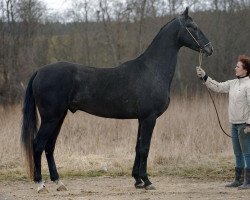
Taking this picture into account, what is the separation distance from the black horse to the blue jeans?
105cm

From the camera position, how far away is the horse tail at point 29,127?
19.8 ft

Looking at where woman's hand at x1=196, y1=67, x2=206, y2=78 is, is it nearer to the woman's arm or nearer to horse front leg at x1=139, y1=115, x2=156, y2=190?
the woman's arm

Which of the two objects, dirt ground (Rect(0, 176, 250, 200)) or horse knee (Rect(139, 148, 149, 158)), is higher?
horse knee (Rect(139, 148, 149, 158))

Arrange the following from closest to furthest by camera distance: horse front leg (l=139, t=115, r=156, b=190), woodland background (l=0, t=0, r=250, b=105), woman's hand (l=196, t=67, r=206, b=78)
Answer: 1. horse front leg (l=139, t=115, r=156, b=190)
2. woman's hand (l=196, t=67, r=206, b=78)
3. woodland background (l=0, t=0, r=250, b=105)

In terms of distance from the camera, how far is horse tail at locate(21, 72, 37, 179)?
604 centimetres

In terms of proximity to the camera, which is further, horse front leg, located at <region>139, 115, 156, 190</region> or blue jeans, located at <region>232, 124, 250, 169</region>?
blue jeans, located at <region>232, 124, 250, 169</region>

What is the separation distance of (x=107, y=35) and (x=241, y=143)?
53.1 ft

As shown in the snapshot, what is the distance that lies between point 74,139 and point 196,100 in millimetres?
4100

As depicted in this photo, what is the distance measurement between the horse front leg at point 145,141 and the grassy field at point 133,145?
1443mm

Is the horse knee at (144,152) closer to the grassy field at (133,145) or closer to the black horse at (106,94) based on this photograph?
the black horse at (106,94)

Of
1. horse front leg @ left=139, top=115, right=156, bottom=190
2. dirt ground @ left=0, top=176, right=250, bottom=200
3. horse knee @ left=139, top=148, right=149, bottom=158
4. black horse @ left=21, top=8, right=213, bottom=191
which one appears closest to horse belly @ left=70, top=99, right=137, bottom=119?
black horse @ left=21, top=8, right=213, bottom=191

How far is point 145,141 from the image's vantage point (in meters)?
6.17

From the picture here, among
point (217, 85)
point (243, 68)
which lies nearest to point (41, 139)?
point (217, 85)

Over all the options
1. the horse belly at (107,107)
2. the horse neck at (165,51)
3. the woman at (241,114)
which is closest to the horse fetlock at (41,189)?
the horse belly at (107,107)
